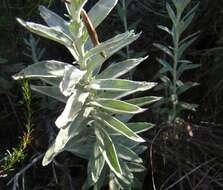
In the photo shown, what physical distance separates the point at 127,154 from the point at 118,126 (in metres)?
0.15

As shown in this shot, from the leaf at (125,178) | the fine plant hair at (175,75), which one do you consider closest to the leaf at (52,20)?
the fine plant hair at (175,75)

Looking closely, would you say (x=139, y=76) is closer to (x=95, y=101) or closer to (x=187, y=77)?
(x=187, y=77)

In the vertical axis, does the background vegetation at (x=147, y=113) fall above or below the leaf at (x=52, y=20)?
below

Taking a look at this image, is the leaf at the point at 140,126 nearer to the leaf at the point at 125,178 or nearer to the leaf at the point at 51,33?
the leaf at the point at 125,178

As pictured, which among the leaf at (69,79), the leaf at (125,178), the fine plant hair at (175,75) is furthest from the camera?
the fine plant hair at (175,75)

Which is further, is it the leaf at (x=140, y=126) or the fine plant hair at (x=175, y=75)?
the fine plant hair at (x=175, y=75)

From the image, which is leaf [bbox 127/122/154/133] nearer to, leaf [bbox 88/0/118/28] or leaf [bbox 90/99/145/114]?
leaf [bbox 90/99/145/114]

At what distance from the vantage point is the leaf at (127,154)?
5.14ft

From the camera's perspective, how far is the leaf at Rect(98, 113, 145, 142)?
1.42 m

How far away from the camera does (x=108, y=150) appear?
1.48 m

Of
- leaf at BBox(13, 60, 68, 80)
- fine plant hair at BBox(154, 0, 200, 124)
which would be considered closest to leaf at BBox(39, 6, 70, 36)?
leaf at BBox(13, 60, 68, 80)

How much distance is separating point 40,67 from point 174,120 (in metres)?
0.57

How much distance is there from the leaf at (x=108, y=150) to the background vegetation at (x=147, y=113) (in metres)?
0.22

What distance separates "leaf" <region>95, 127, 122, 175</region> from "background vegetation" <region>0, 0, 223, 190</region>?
Answer: 220mm
